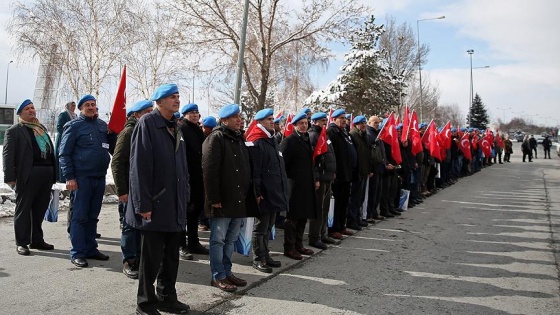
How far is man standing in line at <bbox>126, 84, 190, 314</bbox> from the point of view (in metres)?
4.19

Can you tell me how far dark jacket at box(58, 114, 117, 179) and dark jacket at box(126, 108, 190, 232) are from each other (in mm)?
2006

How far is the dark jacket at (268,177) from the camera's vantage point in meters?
5.90

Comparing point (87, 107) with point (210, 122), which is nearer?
point (87, 107)

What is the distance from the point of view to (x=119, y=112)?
6543 mm

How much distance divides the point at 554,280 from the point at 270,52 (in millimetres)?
16352

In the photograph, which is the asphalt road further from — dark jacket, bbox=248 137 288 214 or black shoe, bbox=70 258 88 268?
dark jacket, bbox=248 137 288 214

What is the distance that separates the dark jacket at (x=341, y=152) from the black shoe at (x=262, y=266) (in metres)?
2.46

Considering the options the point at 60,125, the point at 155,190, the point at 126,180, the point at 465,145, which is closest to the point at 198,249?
the point at 126,180

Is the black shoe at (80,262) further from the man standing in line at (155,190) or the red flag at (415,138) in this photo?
the red flag at (415,138)

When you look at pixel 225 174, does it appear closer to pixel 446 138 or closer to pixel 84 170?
pixel 84 170

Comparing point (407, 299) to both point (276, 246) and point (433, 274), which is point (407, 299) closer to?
point (433, 274)

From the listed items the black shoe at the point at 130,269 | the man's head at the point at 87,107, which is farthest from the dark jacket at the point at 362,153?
the man's head at the point at 87,107

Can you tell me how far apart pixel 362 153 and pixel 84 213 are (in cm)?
493

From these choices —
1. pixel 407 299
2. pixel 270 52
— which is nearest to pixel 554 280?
pixel 407 299
